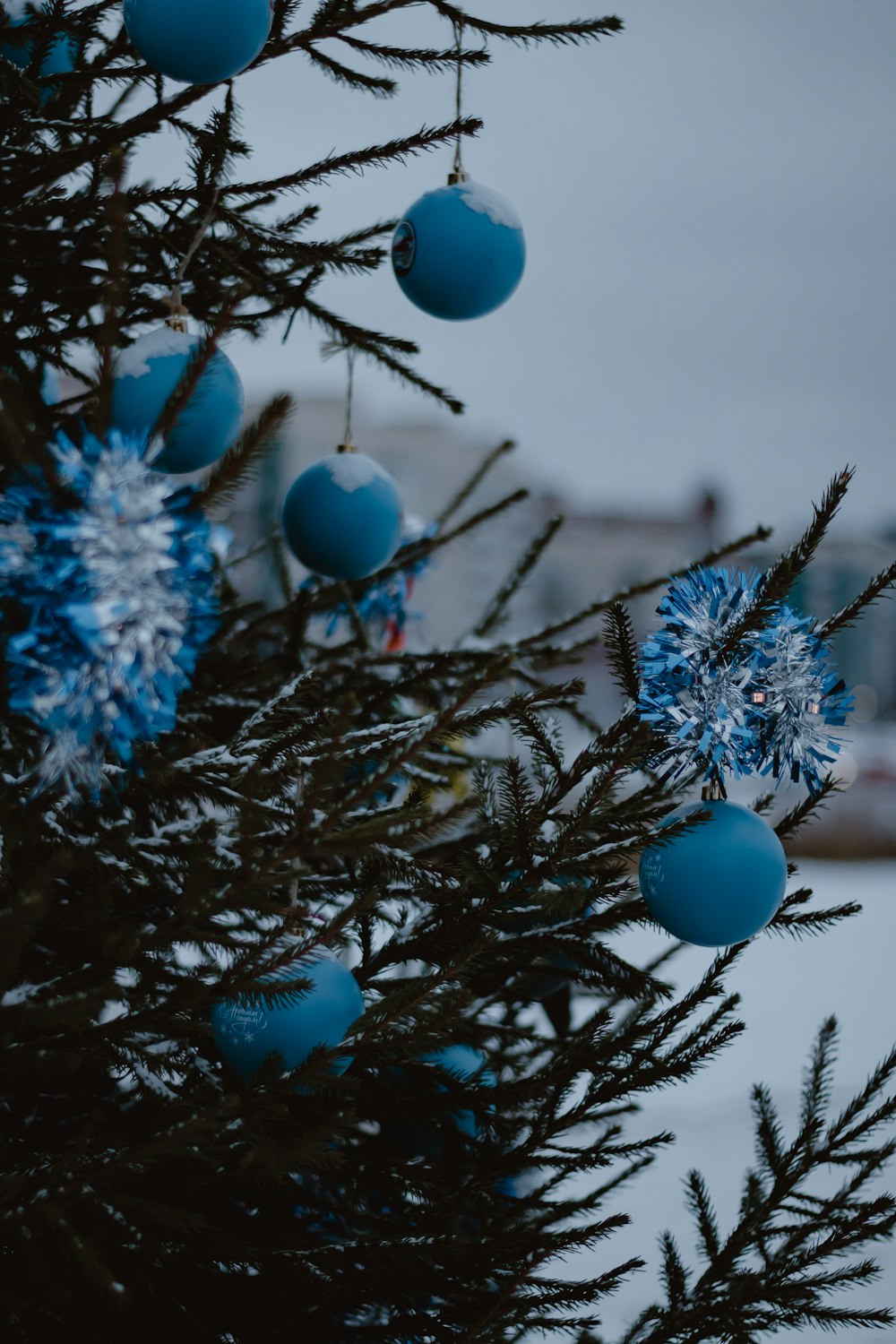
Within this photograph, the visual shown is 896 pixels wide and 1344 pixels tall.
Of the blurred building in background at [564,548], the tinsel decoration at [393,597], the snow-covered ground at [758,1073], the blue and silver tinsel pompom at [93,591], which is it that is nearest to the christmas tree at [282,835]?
the blue and silver tinsel pompom at [93,591]

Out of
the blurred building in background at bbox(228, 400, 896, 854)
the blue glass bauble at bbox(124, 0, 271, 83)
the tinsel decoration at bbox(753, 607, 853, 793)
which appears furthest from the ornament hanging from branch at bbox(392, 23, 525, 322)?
the blurred building in background at bbox(228, 400, 896, 854)

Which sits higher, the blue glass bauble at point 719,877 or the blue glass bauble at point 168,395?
the blue glass bauble at point 168,395

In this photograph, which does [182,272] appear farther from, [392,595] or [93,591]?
[392,595]

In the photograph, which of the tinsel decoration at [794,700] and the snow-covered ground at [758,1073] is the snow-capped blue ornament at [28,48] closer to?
the tinsel decoration at [794,700]

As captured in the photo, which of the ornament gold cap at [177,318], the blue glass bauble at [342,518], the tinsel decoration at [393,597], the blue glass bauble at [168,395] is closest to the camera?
the blue glass bauble at [168,395]

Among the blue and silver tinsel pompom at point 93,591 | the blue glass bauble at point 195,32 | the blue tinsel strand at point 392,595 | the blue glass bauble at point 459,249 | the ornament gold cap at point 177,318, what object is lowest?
the blue and silver tinsel pompom at point 93,591

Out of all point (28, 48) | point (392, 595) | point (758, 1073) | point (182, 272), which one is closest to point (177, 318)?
point (182, 272)

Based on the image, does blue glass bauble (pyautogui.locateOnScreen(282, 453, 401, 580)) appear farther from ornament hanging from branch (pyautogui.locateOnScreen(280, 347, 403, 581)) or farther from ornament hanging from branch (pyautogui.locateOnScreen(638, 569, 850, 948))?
ornament hanging from branch (pyautogui.locateOnScreen(638, 569, 850, 948))

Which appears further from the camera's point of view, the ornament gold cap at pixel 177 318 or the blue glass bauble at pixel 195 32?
the ornament gold cap at pixel 177 318

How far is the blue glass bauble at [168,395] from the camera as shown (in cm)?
112

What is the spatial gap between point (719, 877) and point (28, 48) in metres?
1.55

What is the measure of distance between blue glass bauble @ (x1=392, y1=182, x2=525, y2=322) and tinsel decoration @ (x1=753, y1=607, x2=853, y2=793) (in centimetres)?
67

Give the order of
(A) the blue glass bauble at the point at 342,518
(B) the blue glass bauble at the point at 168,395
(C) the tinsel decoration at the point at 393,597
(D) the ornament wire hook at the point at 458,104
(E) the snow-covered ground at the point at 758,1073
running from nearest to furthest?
(B) the blue glass bauble at the point at 168,395 → (D) the ornament wire hook at the point at 458,104 → (A) the blue glass bauble at the point at 342,518 → (C) the tinsel decoration at the point at 393,597 → (E) the snow-covered ground at the point at 758,1073

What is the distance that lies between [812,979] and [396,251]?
5.85 meters
